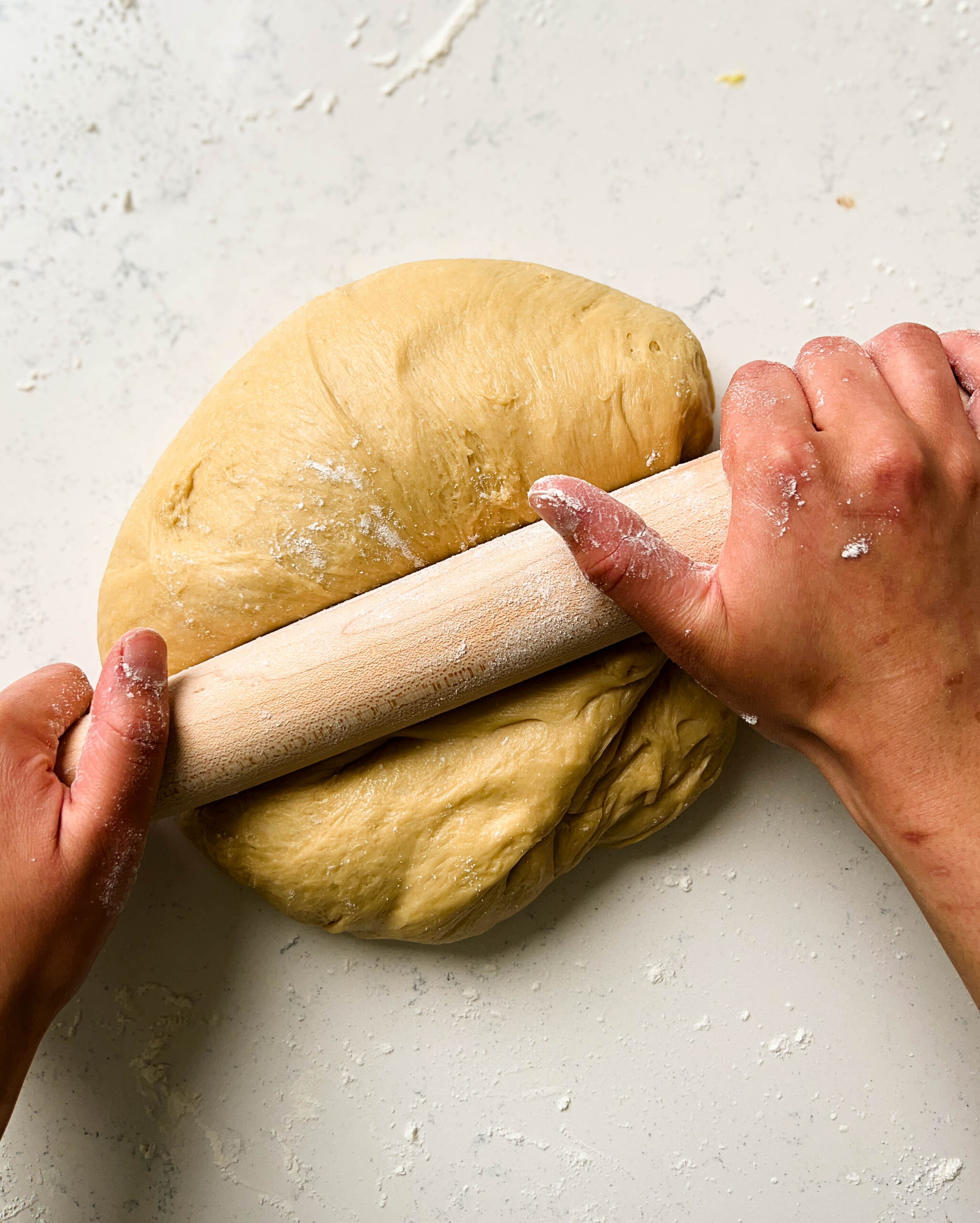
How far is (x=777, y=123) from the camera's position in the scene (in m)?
1.60

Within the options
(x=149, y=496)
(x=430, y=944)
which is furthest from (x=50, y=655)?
(x=430, y=944)

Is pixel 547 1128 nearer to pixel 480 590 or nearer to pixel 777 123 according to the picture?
pixel 480 590

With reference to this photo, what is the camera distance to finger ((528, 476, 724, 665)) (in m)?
1.06

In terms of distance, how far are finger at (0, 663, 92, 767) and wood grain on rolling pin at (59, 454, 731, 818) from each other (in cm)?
21

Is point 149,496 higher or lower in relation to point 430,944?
higher

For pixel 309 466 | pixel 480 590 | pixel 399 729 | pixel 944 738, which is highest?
pixel 309 466

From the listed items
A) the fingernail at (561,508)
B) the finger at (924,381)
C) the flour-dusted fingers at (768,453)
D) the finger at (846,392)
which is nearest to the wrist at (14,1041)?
the fingernail at (561,508)

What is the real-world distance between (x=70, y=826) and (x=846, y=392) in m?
1.23

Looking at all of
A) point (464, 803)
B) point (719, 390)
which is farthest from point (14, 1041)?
point (719, 390)

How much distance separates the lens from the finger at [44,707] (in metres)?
1.21

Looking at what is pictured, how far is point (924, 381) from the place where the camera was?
114cm

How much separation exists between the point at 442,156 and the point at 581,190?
0.28m

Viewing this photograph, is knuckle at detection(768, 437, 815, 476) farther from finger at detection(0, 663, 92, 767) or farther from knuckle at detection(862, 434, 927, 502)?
finger at detection(0, 663, 92, 767)

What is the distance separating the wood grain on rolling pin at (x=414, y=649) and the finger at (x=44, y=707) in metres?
0.21
